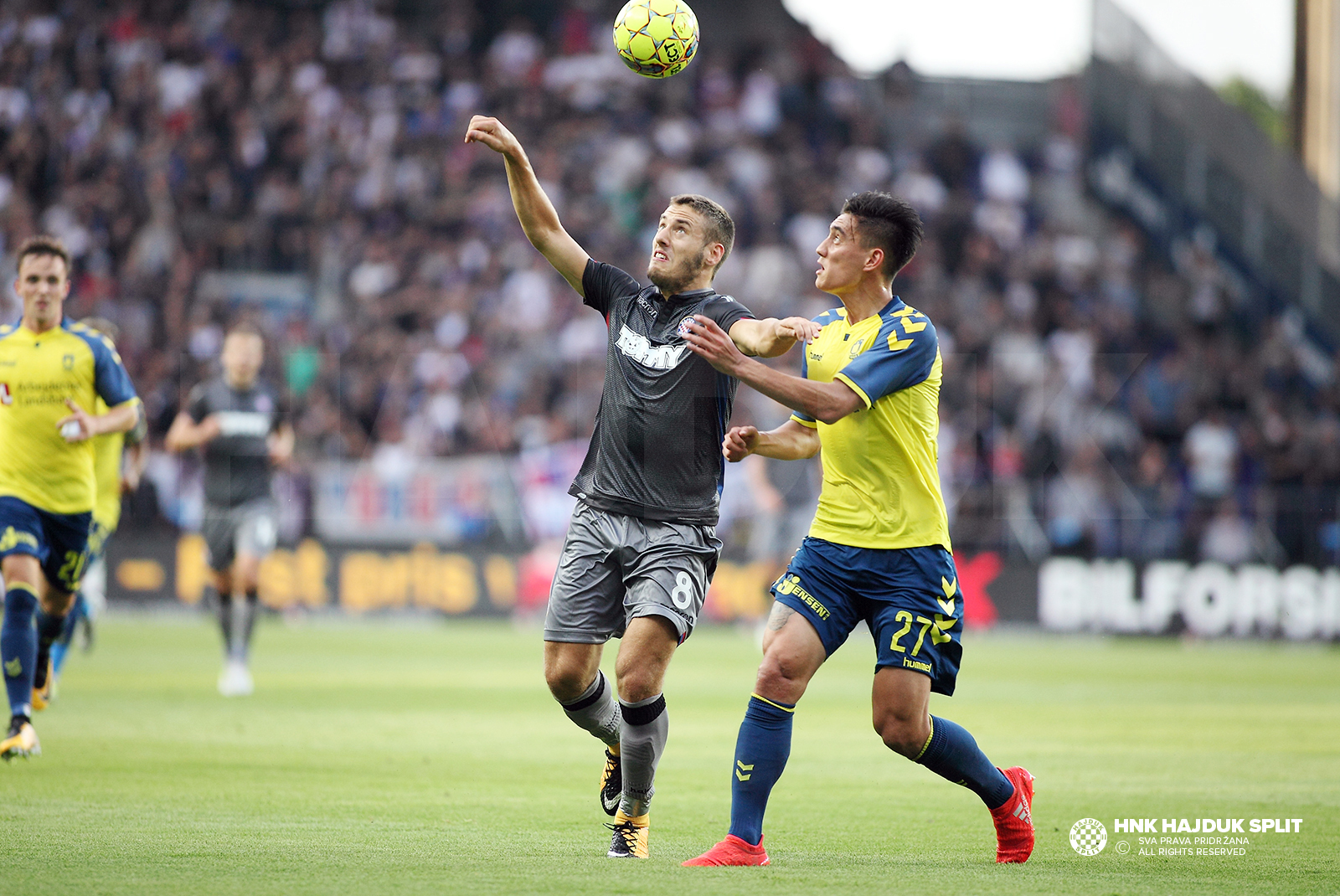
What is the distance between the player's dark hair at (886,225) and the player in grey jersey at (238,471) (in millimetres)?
8145

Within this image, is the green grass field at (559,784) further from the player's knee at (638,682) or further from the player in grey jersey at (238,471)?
the player in grey jersey at (238,471)

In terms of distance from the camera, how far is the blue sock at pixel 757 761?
590 centimetres

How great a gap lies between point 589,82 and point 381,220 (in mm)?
4715

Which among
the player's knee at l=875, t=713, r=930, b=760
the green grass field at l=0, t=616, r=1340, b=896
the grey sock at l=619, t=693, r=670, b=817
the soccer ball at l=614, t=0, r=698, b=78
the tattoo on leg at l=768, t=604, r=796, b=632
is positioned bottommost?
the green grass field at l=0, t=616, r=1340, b=896

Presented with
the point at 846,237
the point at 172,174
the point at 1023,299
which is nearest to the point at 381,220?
the point at 172,174

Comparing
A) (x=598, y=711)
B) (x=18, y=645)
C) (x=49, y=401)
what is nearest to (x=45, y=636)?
(x=18, y=645)

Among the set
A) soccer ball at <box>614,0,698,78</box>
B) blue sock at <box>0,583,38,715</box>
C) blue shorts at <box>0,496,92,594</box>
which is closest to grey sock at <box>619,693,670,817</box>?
soccer ball at <box>614,0,698,78</box>

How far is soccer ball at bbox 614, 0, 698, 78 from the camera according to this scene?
7242 mm

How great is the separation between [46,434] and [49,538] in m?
0.63

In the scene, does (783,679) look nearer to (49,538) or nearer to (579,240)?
(49,538)

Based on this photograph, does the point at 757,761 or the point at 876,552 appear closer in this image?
the point at 757,761

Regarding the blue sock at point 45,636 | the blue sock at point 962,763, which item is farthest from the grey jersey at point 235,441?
the blue sock at point 962,763

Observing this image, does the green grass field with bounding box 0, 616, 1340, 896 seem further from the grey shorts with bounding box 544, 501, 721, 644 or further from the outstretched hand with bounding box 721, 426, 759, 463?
the outstretched hand with bounding box 721, 426, 759, 463

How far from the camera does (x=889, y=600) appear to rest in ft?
20.2
